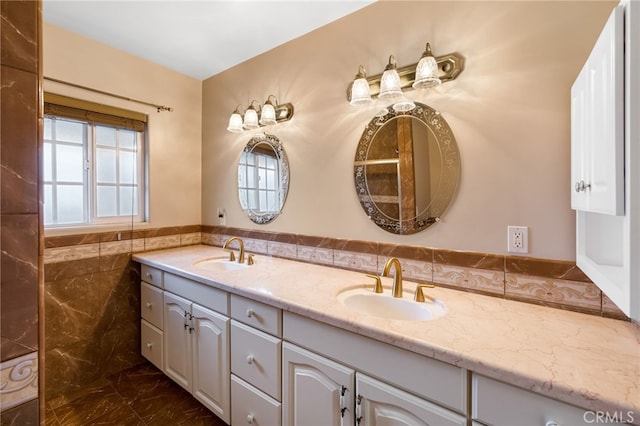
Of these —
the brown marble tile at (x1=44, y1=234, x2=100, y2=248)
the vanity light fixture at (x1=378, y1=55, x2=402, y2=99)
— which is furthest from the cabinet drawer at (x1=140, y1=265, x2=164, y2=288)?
the vanity light fixture at (x1=378, y1=55, x2=402, y2=99)

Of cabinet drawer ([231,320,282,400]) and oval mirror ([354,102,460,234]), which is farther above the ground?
oval mirror ([354,102,460,234])

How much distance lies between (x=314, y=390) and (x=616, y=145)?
4.14 feet

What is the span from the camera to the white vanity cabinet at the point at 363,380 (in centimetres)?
90

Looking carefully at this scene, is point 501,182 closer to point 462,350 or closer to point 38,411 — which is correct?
point 462,350

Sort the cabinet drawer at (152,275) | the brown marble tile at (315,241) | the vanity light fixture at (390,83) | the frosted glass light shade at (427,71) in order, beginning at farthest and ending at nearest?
the cabinet drawer at (152,275)
the brown marble tile at (315,241)
the vanity light fixture at (390,83)
the frosted glass light shade at (427,71)

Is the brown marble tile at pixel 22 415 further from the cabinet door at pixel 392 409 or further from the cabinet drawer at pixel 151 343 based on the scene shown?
the cabinet drawer at pixel 151 343

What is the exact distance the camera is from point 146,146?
2408mm

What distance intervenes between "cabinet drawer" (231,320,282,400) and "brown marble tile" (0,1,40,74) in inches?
48.0

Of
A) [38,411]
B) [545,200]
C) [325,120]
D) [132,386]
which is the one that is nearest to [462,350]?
[545,200]

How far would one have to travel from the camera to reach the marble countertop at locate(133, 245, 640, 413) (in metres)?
0.72

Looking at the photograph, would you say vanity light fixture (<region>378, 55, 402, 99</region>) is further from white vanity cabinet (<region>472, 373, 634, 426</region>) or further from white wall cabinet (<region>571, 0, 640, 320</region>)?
white vanity cabinet (<region>472, 373, 634, 426</region>)

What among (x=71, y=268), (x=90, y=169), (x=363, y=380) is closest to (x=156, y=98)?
(x=90, y=169)

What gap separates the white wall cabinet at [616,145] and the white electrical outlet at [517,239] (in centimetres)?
28

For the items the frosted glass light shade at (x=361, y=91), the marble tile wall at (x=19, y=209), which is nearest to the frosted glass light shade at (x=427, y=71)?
the frosted glass light shade at (x=361, y=91)
